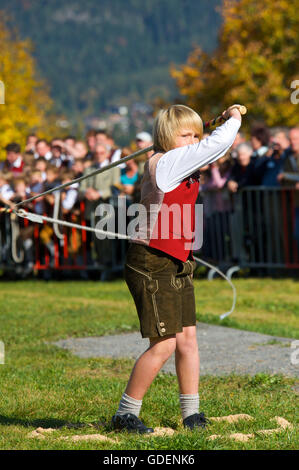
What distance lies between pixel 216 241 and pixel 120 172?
5.85 feet

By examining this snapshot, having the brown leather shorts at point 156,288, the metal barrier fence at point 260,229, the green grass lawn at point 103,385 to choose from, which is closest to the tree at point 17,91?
the metal barrier fence at point 260,229

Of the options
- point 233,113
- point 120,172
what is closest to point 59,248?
point 120,172

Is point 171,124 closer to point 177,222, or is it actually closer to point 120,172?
point 177,222

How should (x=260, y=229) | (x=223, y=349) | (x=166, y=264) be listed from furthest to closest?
(x=260, y=229)
(x=223, y=349)
(x=166, y=264)

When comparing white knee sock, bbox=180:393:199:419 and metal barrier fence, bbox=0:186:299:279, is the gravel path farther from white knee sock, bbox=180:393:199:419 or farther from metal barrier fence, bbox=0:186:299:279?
metal barrier fence, bbox=0:186:299:279

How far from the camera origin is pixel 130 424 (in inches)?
181

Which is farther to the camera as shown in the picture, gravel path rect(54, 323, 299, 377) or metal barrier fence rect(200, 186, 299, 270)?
metal barrier fence rect(200, 186, 299, 270)

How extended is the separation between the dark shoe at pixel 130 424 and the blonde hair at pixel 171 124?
147cm

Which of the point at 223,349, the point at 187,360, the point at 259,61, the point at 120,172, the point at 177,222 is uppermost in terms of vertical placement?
the point at 259,61

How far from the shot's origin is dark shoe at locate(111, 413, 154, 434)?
4.58 metres

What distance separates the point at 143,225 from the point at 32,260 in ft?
30.1

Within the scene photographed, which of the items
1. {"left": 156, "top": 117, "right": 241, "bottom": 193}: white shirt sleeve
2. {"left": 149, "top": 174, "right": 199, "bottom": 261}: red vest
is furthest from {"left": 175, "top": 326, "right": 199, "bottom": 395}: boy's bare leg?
{"left": 156, "top": 117, "right": 241, "bottom": 193}: white shirt sleeve

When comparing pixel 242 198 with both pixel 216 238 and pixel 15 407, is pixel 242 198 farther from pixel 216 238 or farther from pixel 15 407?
pixel 15 407

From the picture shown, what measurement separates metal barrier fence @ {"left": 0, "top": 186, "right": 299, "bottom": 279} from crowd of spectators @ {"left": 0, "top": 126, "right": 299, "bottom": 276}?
0.12 m
